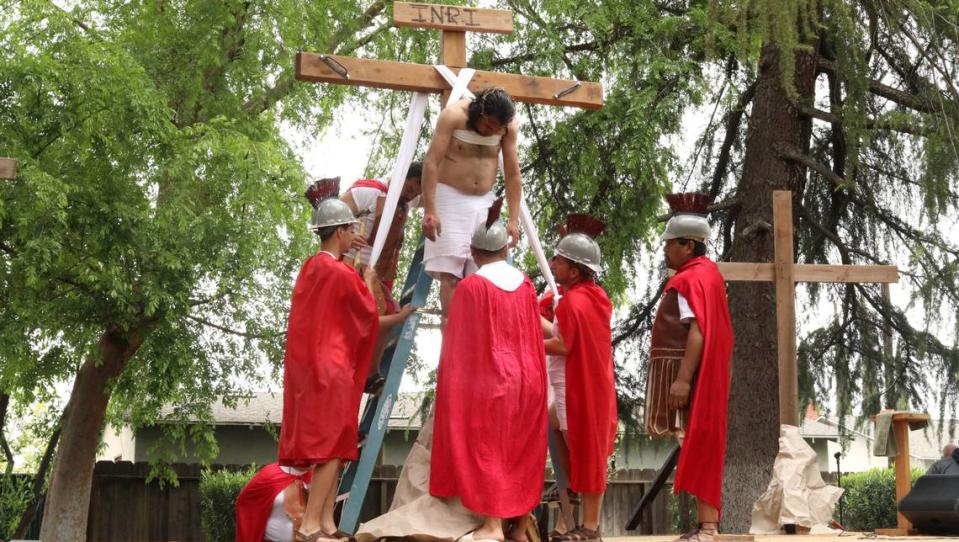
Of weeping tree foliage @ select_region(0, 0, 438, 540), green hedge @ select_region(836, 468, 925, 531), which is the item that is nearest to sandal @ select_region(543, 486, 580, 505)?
weeping tree foliage @ select_region(0, 0, 438, 540)

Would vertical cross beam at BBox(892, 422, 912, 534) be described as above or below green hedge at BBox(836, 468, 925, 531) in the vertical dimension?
above

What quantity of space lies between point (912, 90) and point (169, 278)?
21.3ft

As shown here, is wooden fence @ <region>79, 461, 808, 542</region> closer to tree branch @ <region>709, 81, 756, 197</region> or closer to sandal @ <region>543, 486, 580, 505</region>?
tree branch @ <region>709, 81, 756, 197</region>

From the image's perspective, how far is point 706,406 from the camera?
624 centimetres

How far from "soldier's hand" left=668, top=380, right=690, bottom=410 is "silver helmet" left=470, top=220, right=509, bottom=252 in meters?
1.14

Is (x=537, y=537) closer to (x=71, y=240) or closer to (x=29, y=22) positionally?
(x=71, y=240)

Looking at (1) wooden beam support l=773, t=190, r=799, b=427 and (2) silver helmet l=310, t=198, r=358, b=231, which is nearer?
(2) silver helmet l=310, t=198, r=358, b=231

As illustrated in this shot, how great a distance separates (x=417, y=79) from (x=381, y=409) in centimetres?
163

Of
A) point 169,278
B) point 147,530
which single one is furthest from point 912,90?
point 147,530

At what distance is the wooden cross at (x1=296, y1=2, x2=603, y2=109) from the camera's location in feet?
20.0

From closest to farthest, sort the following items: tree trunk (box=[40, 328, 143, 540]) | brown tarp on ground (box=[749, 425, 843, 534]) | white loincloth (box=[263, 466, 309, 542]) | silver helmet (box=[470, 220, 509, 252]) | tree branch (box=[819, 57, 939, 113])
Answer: silver helmet (box=[470, 220, 509, 252])
white loincloth (box=[263, 466, 309, 542])
brown tarp on ground (box=[749, 425, 843, 534])
tree branch (box=[819, 57, 939, 113])
tree trunk (box=[40, 328, 143, 540])

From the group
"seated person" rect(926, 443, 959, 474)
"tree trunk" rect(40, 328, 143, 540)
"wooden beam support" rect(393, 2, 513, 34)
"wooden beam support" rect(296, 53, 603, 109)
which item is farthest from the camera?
"tree trunk" rect(40, 328, 143, 540)

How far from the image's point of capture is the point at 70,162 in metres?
11.5

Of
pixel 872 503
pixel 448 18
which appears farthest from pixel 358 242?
pixel 872 503
